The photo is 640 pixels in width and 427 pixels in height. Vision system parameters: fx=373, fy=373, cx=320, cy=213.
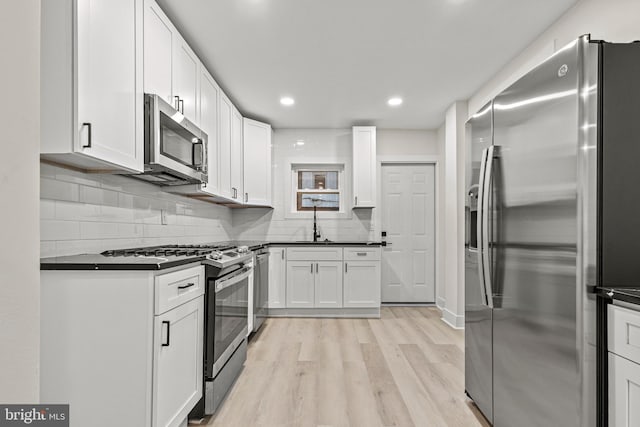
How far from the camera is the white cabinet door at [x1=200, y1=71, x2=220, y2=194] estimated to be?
10.4ft

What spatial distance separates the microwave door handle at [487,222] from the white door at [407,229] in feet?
11.8

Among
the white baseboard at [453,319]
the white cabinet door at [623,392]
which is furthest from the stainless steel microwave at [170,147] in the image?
the white baseboard at [453,319]

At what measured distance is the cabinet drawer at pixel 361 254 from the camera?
186 inches

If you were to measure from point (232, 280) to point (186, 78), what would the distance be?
1.53 m

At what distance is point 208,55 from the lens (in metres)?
3.14

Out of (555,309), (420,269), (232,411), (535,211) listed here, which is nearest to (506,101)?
(535,211)

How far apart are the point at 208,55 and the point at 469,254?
102 inches

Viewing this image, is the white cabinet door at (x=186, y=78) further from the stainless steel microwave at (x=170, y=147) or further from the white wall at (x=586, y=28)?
the white wall at (x=586, y=28)

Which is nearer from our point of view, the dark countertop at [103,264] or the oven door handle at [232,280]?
the dark countertop at [103,264]

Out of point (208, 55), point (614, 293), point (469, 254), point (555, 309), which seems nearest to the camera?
point (614, 293)

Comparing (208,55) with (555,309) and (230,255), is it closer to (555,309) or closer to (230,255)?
(230,255)

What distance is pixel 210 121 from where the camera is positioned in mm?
3381

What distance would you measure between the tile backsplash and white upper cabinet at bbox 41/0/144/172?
14cm

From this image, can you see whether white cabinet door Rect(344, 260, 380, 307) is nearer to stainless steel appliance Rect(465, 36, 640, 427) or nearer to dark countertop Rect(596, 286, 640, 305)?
stainless steel appliance Rect(465, 36, 640, 427)
